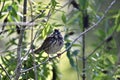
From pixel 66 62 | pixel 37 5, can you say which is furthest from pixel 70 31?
pixel 66 62

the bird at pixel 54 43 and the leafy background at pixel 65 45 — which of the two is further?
the bird at pixel 54 43

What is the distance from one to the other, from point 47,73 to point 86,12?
2.05 feet

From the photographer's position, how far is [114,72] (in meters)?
4.10

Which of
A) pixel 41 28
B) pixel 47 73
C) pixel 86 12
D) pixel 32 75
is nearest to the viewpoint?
pixel 41 28

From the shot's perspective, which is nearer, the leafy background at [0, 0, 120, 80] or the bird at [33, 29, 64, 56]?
the leafy background at [0, 0, 120, 80]

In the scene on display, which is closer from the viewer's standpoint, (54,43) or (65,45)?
(65,45)

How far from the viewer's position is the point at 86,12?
169 inches

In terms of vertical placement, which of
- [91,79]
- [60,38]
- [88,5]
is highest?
[88,5]

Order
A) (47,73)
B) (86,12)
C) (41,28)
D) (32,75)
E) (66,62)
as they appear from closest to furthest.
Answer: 1. (41,28)
2. (32,75)
3. (47,73)
4. (86,12)
5. (66,62)

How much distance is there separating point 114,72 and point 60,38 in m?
0.57

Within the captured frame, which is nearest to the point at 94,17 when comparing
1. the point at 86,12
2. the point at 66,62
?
the point at 86,12

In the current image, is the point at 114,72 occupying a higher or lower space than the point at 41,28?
lower

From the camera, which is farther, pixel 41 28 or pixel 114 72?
pixel 114 72

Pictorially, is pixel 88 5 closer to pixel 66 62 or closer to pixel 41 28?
pixel 41 28
